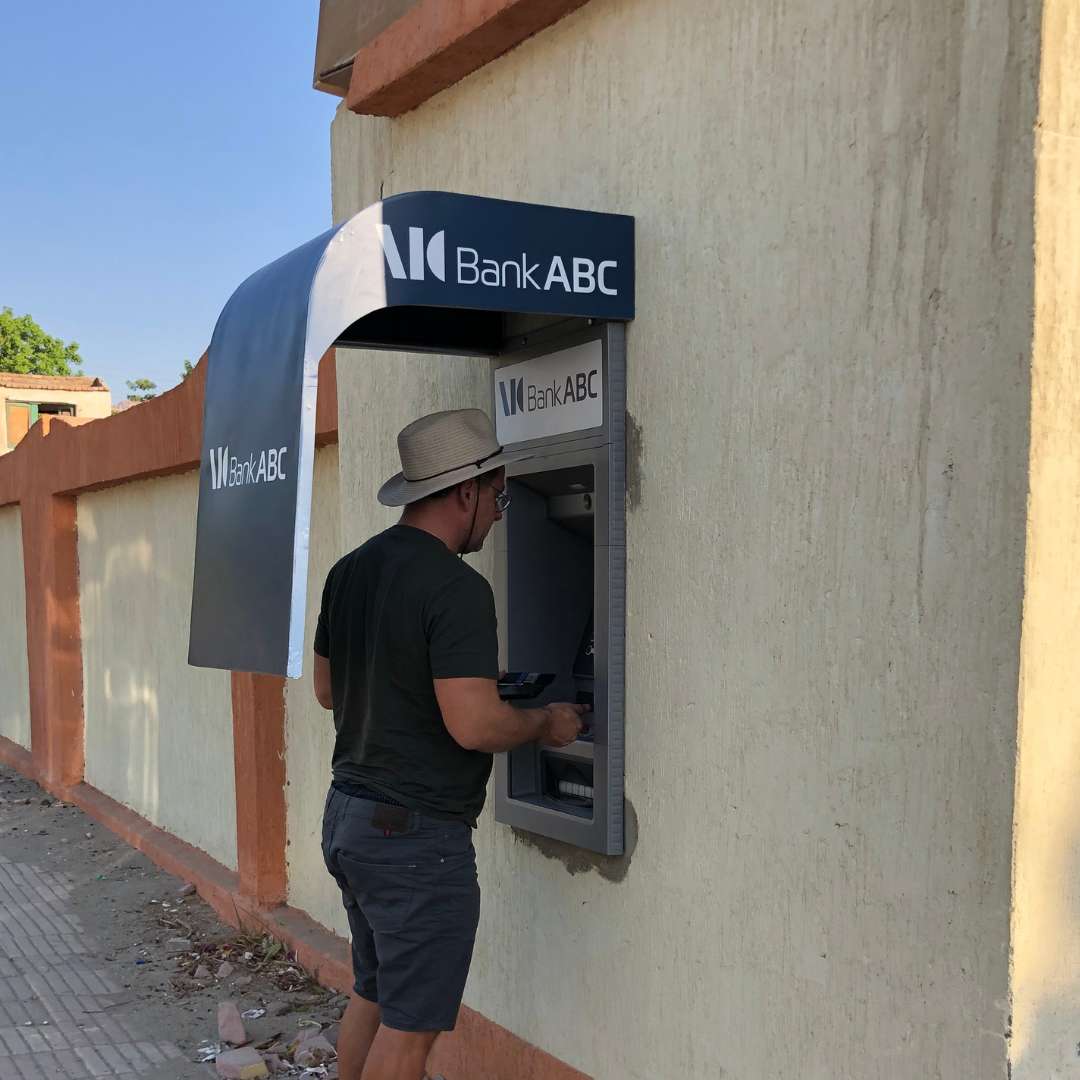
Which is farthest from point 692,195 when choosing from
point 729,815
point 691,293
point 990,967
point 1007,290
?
point 990,967

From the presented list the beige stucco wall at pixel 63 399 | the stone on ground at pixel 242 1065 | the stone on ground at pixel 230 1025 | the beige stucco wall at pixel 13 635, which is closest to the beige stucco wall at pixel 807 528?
the stone on ground at pixel 242 1065

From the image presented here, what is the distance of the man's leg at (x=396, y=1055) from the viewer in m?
2.81

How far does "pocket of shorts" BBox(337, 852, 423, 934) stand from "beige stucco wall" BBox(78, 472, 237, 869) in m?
3.48

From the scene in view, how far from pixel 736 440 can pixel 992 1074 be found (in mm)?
1308

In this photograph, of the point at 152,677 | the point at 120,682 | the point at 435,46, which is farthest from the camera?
the point at 120,682

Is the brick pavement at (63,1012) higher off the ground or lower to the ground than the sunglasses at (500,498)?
lower

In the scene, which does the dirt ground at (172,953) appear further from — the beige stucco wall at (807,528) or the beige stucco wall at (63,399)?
the beige stucco wall at (63,399)

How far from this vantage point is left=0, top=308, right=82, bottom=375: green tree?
44406 mm

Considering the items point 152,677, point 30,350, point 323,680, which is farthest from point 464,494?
point 30,350

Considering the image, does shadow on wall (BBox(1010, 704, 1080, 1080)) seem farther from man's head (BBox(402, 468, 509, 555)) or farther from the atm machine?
man's head (BBox(402, 468, 509, 555))

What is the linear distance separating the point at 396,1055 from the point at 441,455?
4.44 ft

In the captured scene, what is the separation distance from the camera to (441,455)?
9.63 feet

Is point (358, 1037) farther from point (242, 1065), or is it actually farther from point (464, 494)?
point (464, 494)

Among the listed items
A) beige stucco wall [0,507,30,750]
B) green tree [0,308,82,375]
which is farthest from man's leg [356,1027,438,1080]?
green tree [0,308,82,375]
